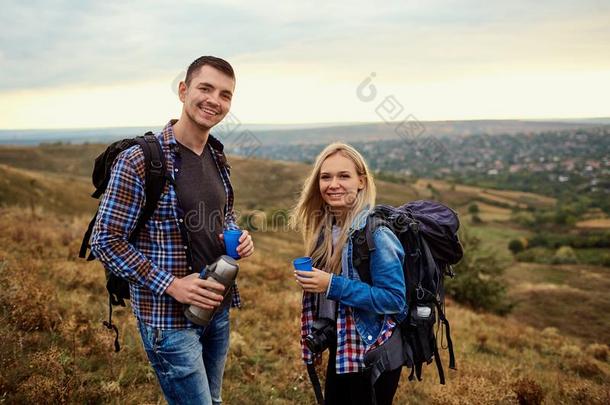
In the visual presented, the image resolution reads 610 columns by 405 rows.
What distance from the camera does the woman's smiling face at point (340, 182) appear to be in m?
2.72

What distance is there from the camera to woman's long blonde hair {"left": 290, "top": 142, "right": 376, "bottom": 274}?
2.74 meters

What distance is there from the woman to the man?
21.9 inches

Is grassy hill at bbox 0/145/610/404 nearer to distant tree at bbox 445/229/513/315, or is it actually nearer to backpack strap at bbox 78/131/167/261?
backpack strap at bbox 78/131/167/261

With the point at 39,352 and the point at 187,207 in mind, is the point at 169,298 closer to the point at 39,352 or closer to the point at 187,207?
the point at 187,207

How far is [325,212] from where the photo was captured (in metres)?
2.97

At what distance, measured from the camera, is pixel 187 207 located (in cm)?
242

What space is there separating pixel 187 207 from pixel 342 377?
1.51m

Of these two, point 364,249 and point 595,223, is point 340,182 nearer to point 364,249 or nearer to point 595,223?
point 364,249

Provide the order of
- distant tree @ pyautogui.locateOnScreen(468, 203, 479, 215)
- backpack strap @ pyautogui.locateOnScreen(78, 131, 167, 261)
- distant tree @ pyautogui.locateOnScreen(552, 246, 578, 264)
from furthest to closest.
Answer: distant tree @ pyautogui.locateOnScreen(468, 203, 479, 215) < distant tree @ pyautogui.locateOnScreen(552, 246, 578, 264) < backpack strap @ pyautogui.locateOnScreen(78, 131, 167, 261)

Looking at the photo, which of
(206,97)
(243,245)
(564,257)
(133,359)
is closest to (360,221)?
(243,245)

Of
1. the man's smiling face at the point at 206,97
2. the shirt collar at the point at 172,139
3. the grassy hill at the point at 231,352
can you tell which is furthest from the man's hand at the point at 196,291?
the grassy hill at the point at 231,352

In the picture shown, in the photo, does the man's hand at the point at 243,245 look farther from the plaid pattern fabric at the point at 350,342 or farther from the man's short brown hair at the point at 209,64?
the man's short brown hair at the point at 209,64

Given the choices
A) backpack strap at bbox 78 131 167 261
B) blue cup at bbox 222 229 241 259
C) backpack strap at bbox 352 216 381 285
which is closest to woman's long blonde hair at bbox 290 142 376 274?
backpack strap at bbox 352 216 381 285

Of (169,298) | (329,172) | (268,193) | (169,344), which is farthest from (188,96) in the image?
(268,193)
